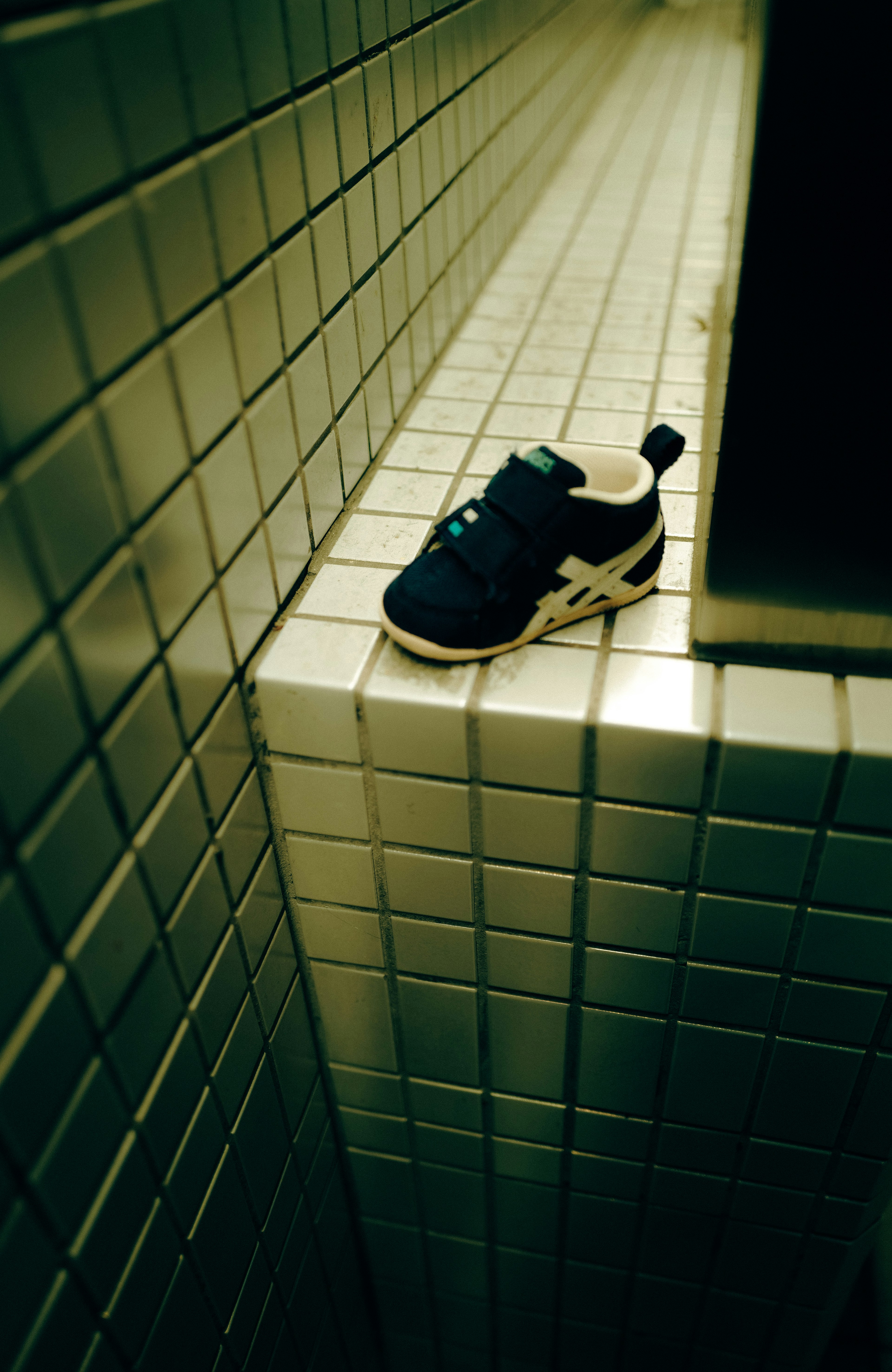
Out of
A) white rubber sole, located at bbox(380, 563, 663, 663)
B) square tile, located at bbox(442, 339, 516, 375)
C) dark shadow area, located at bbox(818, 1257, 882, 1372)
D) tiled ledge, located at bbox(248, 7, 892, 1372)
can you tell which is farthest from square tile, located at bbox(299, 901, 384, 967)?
dark shadow area, located at bbox(818, 1257, 882, 1372)

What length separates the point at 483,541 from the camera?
0.97 m

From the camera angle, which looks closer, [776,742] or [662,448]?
[776,742]

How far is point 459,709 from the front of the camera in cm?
94

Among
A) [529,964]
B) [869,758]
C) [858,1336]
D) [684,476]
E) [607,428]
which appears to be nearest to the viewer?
[869,758]

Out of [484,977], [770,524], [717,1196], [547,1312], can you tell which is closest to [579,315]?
[770,524]

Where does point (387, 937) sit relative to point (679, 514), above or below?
below

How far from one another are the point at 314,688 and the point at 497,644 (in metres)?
0.21

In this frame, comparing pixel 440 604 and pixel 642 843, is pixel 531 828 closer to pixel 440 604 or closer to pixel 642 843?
pixel 642 843

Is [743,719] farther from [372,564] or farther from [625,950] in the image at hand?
[372,564]

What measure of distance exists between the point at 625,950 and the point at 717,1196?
57cm

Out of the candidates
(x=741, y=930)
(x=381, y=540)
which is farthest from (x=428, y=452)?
(x=741, y=930)

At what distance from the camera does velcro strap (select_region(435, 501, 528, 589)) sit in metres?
0.95

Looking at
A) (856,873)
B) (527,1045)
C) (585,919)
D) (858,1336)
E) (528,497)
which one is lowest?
(858,1336)

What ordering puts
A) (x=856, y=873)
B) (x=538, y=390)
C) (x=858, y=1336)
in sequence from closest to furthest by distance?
(x=856, y=873) < (x=538, y=390) < (x=858, y=1336)
